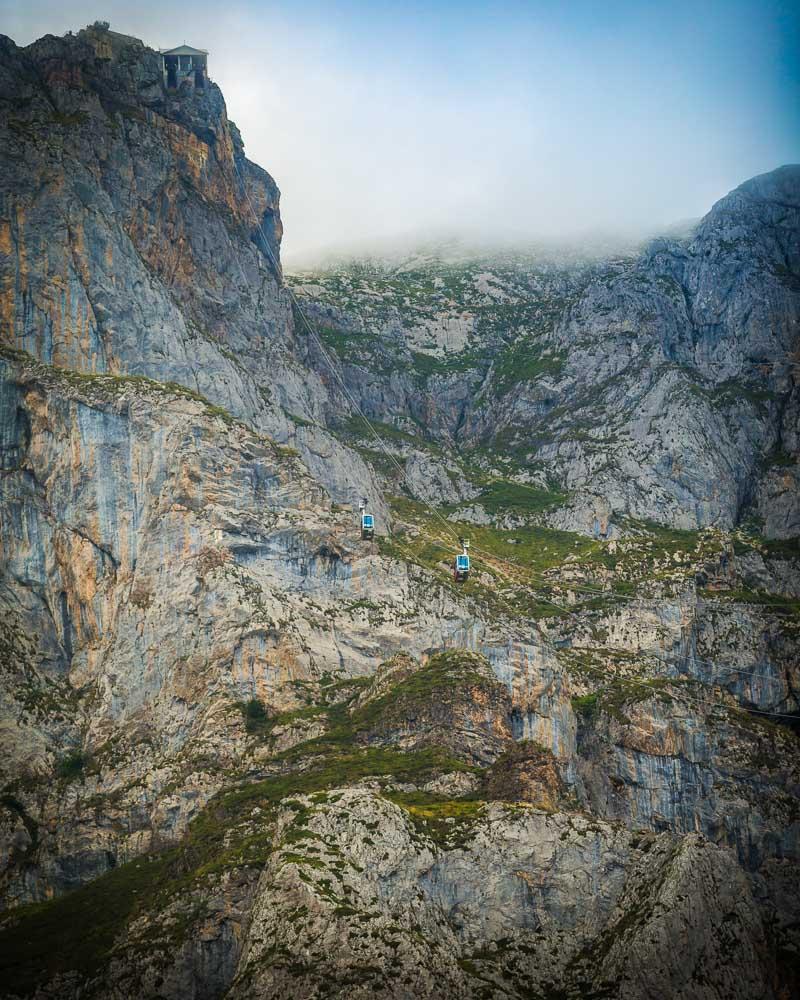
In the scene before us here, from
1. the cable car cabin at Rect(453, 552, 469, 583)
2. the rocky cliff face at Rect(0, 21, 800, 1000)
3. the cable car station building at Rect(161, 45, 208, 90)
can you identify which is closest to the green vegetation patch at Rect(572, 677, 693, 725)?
the rocky cliff face at Rect(0, 21, 800, 1000)

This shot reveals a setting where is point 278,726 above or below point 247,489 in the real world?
below

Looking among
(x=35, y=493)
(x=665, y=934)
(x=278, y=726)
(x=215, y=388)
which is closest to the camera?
(x=665, y=934)

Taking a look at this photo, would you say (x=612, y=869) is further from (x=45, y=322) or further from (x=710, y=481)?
(x=710, y=481)

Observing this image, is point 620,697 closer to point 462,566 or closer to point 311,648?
point 462,566

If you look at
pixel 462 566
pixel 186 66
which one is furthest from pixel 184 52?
pixel 462 566

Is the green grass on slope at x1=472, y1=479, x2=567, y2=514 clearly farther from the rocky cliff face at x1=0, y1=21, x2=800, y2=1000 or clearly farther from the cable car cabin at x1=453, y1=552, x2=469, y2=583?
the cable car cabin at x1=453, y1=552, x2=469, y2=583

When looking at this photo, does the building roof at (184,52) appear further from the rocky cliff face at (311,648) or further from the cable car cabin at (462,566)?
the cable car cabin at (462,566)

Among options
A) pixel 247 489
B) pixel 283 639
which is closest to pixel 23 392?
pixel 247 489
